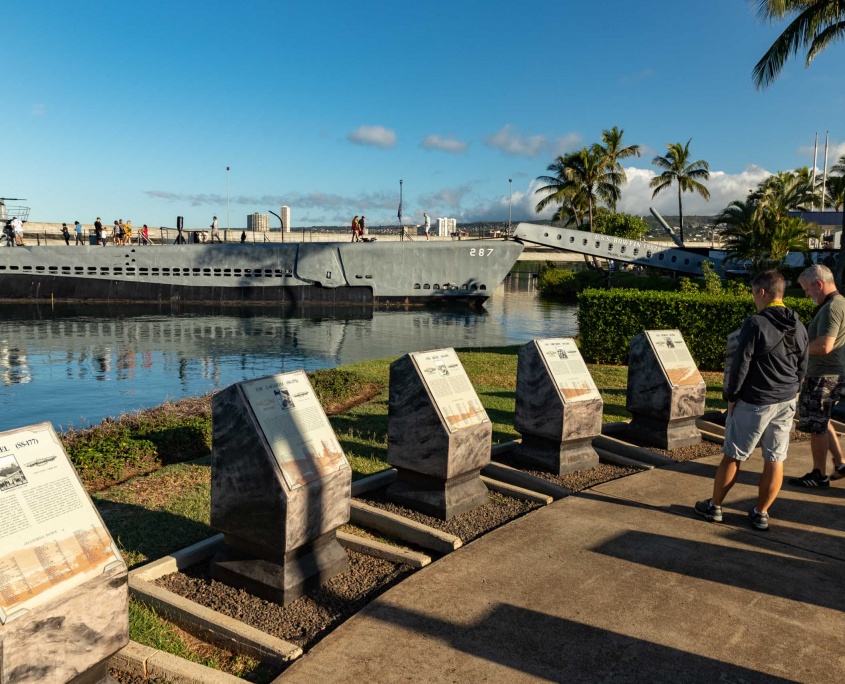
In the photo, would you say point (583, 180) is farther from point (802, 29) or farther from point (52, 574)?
point (52, 574)

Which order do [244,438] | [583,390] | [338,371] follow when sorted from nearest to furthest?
1. [244,438]
2. [583,390]
3. [338,371]

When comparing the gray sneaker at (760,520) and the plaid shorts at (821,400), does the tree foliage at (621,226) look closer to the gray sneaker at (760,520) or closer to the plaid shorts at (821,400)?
the plaid shorts at (821,400)

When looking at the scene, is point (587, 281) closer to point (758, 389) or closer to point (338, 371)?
point (338, 371)

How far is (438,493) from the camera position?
5.83 m

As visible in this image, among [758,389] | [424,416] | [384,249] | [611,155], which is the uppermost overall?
[611,155]

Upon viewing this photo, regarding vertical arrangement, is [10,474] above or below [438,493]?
above

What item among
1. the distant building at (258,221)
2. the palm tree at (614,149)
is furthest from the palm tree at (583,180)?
the distant building at (258,221)

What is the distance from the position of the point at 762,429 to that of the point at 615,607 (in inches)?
80.5

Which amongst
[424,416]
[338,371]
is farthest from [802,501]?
[338,371]

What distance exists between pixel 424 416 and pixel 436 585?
1.66 m

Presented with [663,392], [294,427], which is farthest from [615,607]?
[663,392]

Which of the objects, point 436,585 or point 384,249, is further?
Result: point 384,249

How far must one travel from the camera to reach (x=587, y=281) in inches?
2103

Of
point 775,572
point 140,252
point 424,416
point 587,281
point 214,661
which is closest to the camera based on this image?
point 214,661
